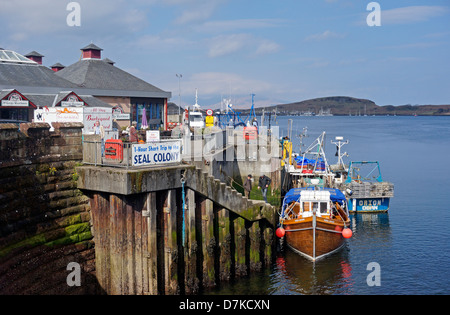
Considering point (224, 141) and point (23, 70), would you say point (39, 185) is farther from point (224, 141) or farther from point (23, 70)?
point (23, 70)

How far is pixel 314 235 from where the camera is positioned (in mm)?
28578

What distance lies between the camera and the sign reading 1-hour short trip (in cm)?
1973

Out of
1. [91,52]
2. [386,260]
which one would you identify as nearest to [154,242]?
[386,260]

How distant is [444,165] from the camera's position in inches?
3118

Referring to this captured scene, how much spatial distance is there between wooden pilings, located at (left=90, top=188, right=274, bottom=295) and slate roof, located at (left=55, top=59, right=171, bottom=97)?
108 ft

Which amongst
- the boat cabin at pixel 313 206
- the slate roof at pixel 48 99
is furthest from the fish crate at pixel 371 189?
the slate roof at pixel 48 99

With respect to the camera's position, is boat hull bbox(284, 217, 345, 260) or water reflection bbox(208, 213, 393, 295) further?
boat hull bbox(284, 217, 345, 260)

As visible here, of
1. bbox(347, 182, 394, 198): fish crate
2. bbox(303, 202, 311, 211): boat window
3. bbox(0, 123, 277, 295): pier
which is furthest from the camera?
bbox(347, 182, 394, 198): fish crate

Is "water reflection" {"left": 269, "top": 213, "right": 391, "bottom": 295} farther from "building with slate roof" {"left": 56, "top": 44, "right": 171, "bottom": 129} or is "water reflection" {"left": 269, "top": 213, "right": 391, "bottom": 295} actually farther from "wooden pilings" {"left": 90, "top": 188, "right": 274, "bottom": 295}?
"building with slate roof" {"left": 56, "top": 44, "right": 171, "bottom": 129}

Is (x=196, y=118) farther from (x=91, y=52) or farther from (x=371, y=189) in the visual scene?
(x=371, y=189)

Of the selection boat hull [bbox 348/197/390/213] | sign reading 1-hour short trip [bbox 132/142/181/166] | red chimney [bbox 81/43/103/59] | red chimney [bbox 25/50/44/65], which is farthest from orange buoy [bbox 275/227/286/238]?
red chimney [bbox 25/50/44/65]

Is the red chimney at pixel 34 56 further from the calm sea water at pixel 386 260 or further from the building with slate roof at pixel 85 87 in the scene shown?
the calm sea water at pixel 386 260

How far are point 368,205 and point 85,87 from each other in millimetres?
29957

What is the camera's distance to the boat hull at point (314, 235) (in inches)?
1127
